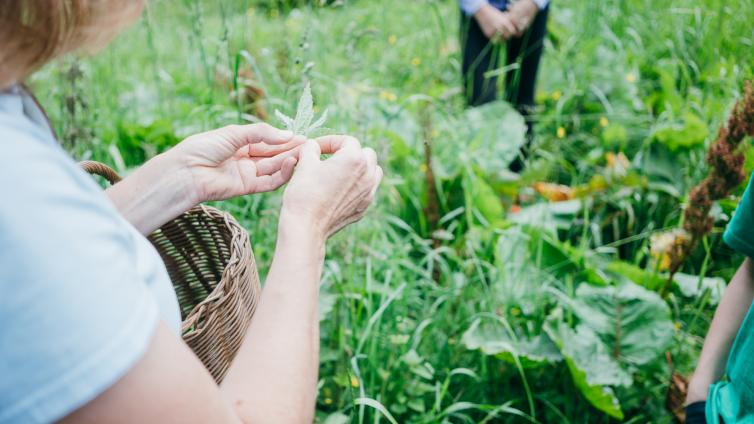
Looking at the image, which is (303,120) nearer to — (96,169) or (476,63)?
(96,169)

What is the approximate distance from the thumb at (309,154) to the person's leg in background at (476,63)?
1.86m

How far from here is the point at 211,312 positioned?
94cm

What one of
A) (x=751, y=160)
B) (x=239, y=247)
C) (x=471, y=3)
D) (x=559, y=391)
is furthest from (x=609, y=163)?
(x=239, y=247)

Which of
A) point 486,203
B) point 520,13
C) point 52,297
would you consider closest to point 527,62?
point 520,13

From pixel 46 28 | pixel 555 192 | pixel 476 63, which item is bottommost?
pixel 555 192

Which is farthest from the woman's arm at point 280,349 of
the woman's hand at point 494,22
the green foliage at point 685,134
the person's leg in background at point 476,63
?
the person's leg in background at point 476,63

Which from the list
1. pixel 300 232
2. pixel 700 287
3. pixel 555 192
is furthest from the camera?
pixel 555 192

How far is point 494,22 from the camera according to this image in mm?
2590

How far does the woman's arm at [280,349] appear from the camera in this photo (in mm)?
585

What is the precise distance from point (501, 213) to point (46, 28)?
1708 millimetres

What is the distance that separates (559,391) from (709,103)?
55.6 inches

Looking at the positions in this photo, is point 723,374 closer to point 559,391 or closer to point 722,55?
point 559,391

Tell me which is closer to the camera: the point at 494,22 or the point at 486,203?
the point at 486,203

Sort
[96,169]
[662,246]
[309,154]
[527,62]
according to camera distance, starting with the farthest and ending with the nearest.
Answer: [527,62] → [662,246] → [96,169] → [309,154]
